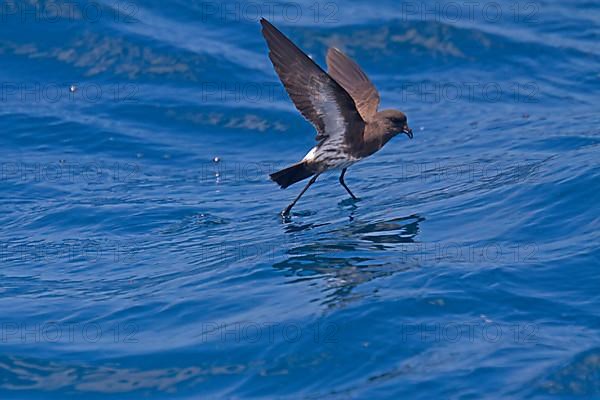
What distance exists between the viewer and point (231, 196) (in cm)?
1068

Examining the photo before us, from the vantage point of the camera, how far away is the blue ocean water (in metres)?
6.79

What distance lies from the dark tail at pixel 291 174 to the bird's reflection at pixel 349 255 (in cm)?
41

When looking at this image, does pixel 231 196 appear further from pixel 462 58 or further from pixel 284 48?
pixel 462 58

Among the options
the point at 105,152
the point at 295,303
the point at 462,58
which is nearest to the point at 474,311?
the point at 295,303

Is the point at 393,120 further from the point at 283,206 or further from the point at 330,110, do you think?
the point at 283,206

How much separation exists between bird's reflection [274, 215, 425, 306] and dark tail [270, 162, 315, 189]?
0.41 metres

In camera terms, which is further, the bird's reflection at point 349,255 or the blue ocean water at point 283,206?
the bird's reflection at point 349,255

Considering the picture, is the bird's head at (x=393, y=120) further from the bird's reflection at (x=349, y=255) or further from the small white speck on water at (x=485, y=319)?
the small white speck on water at (x=485, y=319)

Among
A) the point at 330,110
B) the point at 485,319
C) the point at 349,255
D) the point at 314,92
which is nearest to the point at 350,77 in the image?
the point at 330,110

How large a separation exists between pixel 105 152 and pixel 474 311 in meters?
6.03

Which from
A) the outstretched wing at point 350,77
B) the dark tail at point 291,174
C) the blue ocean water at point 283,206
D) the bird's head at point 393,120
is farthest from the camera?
the outstretched wing at point 350,77

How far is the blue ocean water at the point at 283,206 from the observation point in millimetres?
6793

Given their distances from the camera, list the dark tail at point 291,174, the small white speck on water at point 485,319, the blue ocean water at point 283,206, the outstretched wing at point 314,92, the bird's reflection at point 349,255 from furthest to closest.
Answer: the dark tail at point 291,174 < the outstretched wing at point 314,92 < the bird's reflection at point 349,255 < the small white speck on water at point 485,319 < the blue ocean water at point 283,206

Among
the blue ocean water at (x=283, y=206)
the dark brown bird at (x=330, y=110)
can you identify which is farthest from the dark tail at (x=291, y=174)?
the blue ocean water at (x=283, y=206)
